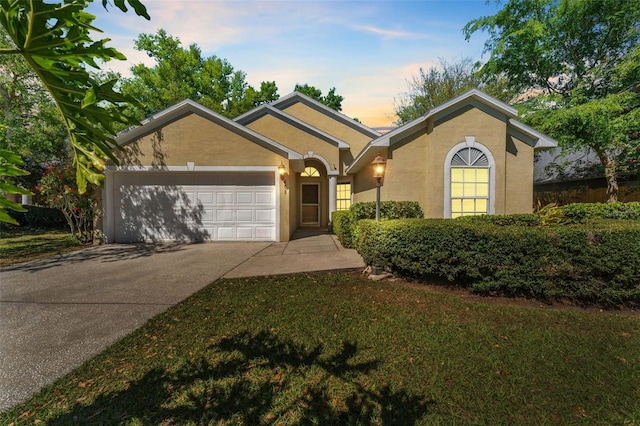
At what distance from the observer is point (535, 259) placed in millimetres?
4637

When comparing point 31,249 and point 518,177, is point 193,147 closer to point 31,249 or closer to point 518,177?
point 31,249

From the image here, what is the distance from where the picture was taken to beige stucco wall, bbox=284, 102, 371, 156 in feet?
47.4

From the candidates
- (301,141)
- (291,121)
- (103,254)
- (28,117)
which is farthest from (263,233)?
(28,117)

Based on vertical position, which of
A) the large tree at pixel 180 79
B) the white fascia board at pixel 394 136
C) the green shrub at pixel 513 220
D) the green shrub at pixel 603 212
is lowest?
the green shrub at pixel 513 220

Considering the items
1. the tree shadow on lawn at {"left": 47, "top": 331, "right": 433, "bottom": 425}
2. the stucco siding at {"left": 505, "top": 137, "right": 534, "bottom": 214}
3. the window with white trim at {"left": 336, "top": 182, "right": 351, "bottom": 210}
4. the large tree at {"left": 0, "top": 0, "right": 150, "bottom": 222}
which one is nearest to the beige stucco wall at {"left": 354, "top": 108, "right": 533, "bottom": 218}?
the stucco siding at {"left": 505, "top": 137, "right": 534, "bottom": 214}

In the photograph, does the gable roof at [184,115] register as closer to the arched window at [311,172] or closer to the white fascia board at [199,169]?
the white fascia board at [199,169]

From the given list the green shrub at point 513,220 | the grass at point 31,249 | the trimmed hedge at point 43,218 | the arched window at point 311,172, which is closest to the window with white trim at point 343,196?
the arched window at point 311,172

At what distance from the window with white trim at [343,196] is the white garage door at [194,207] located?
4.73 metres

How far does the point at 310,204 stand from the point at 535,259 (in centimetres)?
1129

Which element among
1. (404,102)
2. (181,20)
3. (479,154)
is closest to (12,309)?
(181,20)

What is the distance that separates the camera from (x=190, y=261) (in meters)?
7.27

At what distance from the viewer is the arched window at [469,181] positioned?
377 inches

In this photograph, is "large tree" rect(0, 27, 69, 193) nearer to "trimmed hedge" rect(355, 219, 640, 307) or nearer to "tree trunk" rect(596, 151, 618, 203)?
"trimmed hedge" rect(355, 219, 640, 307)

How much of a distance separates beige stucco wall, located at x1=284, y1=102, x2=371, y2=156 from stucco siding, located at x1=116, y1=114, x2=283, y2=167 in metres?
5.79
